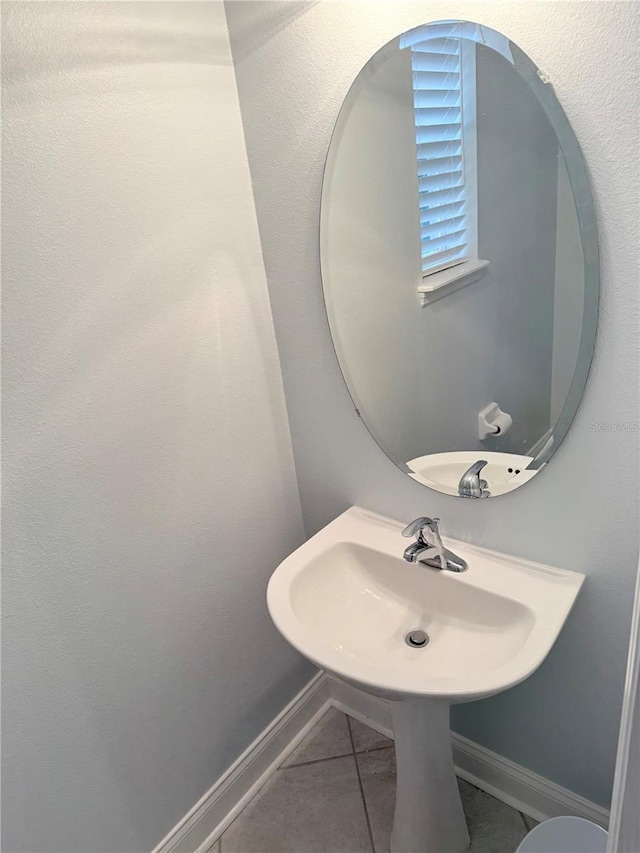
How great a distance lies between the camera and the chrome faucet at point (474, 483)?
123cm

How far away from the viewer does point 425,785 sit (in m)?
1.35

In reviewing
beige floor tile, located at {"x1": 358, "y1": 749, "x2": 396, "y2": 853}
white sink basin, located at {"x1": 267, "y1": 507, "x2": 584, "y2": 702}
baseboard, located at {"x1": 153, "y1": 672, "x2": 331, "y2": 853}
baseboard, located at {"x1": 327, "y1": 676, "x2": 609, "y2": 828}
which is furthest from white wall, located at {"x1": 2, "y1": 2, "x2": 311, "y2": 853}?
baseboard, located at {"x1": 327, "y1": 676, "x2": 609, "y2": 828}

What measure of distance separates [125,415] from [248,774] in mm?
1084

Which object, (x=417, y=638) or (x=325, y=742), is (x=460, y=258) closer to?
(x=417, y=638)

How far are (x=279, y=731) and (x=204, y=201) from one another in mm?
1436

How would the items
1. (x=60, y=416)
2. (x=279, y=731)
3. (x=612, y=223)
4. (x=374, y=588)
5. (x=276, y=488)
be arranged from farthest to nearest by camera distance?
(x=279, y=731)
(x=276, y=488)
(x=374, y=588)
(x=60, y=416)
(x=612, y=223)

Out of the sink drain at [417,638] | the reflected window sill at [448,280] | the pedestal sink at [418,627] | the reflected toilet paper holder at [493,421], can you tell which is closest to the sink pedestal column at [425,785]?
the pedestal sink at [418,627]

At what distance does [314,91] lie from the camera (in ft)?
3.99

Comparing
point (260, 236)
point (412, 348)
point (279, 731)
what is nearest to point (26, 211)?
point (260, 236)

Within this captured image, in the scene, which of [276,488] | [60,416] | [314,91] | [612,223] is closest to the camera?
[612,223]

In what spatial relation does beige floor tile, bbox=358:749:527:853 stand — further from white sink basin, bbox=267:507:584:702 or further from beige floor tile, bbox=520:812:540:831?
white sink basin, bbox=267:507:584:702

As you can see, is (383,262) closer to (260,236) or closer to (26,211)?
(260,236)

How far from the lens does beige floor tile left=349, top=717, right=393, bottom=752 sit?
1754mm

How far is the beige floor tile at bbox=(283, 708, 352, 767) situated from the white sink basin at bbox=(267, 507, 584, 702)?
2.18 ft
